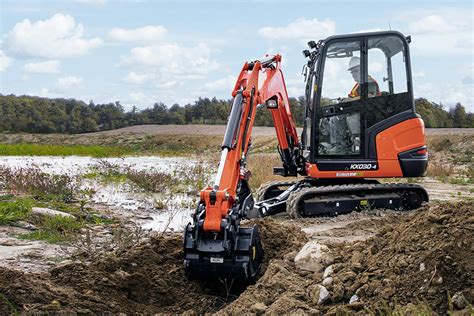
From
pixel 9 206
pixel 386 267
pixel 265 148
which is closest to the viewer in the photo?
pixel 386 267

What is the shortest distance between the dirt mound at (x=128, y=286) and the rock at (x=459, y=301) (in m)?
2.38

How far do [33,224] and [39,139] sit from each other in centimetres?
3272

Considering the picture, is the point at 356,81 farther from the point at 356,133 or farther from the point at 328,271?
the point at 328,271

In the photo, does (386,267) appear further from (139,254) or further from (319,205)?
(319,205)

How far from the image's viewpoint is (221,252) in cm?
571

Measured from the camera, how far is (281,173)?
1036cm

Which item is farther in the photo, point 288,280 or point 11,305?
point 288,280

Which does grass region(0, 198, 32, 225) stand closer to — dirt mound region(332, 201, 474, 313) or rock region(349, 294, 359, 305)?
dirt mound region(332, 201, 474, 313)

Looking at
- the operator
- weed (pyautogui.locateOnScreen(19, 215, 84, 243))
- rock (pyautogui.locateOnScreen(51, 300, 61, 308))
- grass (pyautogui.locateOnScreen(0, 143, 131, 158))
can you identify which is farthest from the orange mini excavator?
grass (pyautogui.locateOnScreen(0, 143, 131, 158))

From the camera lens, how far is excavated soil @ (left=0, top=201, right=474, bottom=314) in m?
4.33

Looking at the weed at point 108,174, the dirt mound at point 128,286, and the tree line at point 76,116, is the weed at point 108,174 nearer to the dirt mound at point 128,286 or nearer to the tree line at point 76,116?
the dirt mound at point 128,286

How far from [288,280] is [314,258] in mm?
411

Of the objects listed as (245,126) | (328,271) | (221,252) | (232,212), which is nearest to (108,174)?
(245,126)

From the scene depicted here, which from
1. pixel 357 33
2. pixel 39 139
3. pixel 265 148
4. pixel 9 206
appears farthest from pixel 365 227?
pixel 39 139
